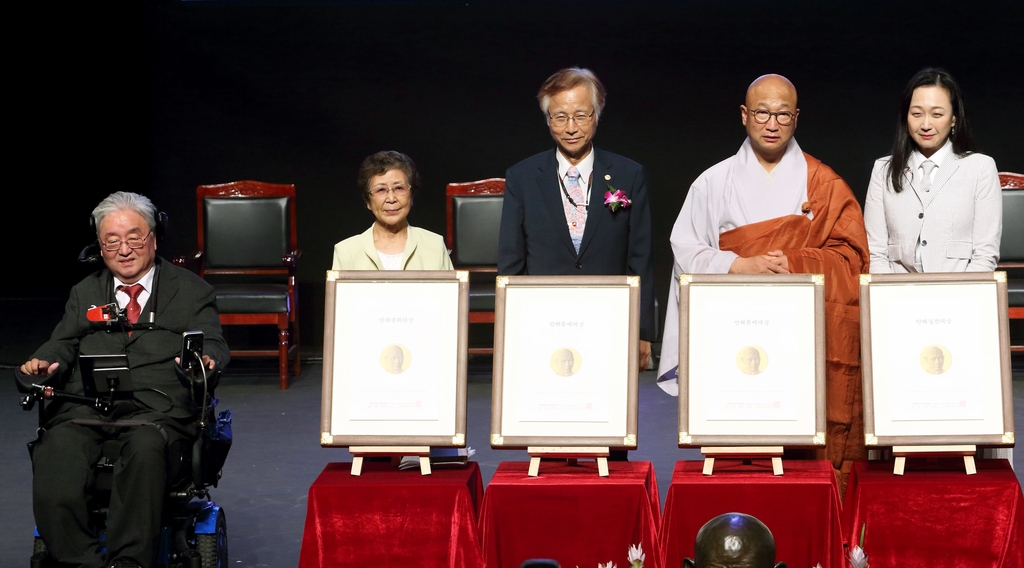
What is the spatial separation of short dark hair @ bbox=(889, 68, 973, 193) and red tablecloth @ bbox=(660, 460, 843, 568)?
0.89 meters

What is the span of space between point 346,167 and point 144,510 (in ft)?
13.6

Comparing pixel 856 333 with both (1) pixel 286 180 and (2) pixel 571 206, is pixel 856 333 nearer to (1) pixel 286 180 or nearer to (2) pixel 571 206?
(2) pixel 571 206

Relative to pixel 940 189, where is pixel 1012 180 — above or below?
above

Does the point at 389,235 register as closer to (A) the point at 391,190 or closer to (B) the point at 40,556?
(A) the point at 391,190

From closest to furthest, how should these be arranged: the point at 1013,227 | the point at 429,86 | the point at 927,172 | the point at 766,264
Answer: the point at 766,264
the point at 927,172
the point at 1013,227
the point at 429,86

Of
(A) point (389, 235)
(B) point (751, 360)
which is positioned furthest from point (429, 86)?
(B) point (751, 360)

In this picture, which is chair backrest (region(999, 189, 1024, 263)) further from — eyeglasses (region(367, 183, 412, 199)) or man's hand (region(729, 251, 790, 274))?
eyeglasses (region(367, 183, 412, 199))

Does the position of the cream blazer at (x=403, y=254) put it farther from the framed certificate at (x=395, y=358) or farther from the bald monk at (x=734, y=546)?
the bald monk at (x=734, y=546)

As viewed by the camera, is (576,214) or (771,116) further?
(576,214)

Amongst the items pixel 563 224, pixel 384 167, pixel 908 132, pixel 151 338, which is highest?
pixel 908 132

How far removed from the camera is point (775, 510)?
2.53 meters

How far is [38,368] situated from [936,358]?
7.07 ft

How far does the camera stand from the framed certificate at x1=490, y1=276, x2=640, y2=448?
2580 millimetres

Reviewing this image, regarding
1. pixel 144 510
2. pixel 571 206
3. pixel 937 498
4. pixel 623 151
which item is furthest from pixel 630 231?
pixel 623 151
